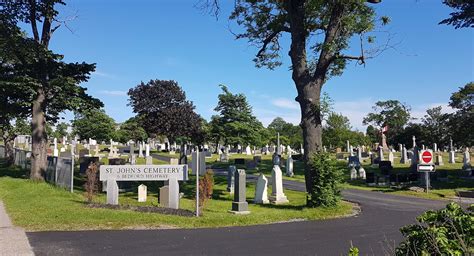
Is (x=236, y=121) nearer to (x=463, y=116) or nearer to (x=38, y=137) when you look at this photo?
(x=463, y=116)

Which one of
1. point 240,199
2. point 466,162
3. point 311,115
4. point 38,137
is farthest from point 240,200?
point 466,162

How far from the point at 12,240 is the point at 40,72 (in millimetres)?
13940

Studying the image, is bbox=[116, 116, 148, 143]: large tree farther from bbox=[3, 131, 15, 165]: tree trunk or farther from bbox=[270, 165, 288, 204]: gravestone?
bbox=[270, 165, 288, 204]: gravestone

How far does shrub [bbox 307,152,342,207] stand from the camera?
45.2ft

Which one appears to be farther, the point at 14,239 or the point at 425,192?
Result: the point at 425,192

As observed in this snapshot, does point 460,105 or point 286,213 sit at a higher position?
point 460,105

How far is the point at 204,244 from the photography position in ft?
28.0

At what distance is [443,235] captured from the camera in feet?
12.9

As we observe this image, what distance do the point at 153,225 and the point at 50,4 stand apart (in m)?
15.0

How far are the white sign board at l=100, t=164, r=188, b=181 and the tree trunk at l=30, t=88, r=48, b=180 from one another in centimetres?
813

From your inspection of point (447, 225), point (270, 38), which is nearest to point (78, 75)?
point (270, 38)

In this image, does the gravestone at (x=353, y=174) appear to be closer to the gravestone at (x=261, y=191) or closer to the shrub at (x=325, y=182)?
the gravestone at (x=261, y=191)

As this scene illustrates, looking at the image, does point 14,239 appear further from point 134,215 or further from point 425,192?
point 425,192

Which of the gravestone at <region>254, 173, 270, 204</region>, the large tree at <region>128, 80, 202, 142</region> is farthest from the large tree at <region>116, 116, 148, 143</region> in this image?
the gravestone at <region>254, 173, 270, 204</region>
